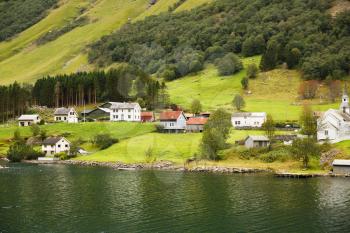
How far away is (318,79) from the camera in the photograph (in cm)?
18400

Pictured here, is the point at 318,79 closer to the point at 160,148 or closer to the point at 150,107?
the point at 150,107

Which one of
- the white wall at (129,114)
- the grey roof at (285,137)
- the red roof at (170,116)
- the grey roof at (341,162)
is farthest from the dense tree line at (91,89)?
the grey roof at (341,162)

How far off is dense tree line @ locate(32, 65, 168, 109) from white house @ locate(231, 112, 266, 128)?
127 ft

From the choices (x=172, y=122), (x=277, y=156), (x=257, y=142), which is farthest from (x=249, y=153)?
(x=172, y=122)

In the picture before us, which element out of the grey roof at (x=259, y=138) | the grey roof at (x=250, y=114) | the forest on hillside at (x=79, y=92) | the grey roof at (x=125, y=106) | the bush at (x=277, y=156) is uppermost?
the forest on hillside at (x=79, y=92)

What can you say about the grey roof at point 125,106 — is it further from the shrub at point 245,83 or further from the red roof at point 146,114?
the shrub at point 245,83

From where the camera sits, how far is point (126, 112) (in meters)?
162

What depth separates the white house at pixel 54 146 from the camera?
140 metres

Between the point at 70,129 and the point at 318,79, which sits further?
the point at 318,79

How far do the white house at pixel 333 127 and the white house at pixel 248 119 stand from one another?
80.6 ft

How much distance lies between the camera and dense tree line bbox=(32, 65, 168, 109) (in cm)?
18288

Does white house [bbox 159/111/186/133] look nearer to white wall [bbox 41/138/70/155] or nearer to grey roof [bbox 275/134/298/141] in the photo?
white wall [bbox 41/138/70/155]

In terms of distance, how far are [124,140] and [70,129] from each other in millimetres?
22605

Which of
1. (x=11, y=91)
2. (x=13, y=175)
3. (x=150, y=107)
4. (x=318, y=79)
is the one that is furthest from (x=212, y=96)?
(x=13, y=175)
